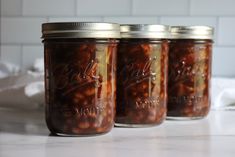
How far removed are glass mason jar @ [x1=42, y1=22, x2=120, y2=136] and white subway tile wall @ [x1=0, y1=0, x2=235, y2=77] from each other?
518 millimetres

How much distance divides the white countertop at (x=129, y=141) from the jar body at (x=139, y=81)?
0.07 ft

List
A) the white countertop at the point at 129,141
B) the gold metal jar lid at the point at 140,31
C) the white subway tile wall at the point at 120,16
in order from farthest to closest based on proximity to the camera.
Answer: the white subway tile wall at the point at 120,16
the gold metal jar lid at the point at 140,31
the white countertop at the point at 129,141

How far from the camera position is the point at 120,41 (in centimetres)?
62

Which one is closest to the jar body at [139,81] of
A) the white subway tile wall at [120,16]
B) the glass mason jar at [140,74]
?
Answer: the glass mason jar at [140,74]

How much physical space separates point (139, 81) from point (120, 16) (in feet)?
1.60

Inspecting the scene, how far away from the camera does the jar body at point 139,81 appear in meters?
0.62

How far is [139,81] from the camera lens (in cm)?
63

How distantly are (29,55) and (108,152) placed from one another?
67 centimetres

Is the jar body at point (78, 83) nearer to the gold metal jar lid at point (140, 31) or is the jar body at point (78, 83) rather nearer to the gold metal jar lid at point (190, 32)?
the gold metal jar lid at point (140, 31)

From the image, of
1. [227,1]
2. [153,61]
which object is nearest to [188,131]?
[153,61]

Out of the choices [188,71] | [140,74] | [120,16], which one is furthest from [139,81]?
[120,16]

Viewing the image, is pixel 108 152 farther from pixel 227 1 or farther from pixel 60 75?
pixel 227 1

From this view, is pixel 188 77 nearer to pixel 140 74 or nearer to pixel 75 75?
pixel 140 74

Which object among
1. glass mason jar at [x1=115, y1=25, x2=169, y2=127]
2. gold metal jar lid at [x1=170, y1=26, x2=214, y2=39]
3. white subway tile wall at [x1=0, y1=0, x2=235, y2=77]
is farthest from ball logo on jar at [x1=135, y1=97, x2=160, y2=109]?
white subway tile wall at [x1=0, y1=0, x2=235, y2=77]
